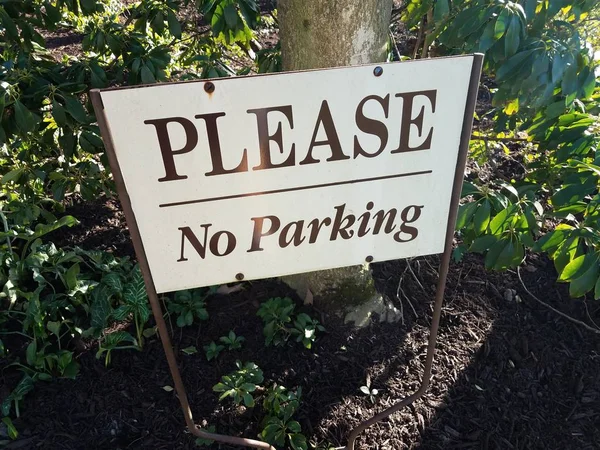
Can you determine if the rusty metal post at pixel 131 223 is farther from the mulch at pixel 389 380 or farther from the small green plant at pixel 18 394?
the small green plant at pixel 18 394

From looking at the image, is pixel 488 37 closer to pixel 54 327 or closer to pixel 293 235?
pixel 293 235

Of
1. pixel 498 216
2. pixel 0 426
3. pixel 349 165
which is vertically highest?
pixel 349 165

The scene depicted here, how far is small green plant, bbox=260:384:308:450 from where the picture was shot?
64.2 inches

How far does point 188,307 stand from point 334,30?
1205mm

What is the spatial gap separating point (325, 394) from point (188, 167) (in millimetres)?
1091

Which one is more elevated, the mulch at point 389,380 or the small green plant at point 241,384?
the small green plant at point 241,384

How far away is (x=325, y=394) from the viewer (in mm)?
1829

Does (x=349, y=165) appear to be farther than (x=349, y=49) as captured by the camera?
No

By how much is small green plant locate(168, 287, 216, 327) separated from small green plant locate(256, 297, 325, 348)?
0.79ft

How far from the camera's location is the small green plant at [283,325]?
1.94 metres

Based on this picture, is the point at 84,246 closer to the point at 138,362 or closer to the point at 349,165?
the point at 138,362

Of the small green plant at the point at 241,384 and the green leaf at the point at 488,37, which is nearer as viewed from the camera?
the green leaf at the point at 488,37

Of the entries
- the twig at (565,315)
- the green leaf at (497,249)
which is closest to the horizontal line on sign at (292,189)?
the green leaf at (497,249)

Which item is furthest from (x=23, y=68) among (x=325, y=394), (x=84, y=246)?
(x=325, y=394)
